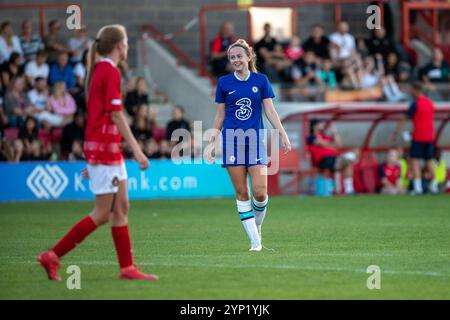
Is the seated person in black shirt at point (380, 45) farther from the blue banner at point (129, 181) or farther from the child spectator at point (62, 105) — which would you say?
the child spectator at point (62, 105)

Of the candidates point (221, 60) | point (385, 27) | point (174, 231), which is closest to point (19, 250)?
point (174, 231)

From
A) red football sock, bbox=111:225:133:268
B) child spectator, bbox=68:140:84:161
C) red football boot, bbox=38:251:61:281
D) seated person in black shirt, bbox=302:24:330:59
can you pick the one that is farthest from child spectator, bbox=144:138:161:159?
red football sock, bbox=111:225:133:268

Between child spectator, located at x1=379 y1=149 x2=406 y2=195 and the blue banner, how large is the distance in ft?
11.7

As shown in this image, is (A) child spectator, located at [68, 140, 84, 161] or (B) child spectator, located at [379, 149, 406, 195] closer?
(A) child spectator, located at [68, 140, 84, 161]

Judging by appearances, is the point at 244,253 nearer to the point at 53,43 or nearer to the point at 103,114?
the point at 103,114

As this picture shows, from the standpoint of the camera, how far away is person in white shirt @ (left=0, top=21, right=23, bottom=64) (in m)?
24.7

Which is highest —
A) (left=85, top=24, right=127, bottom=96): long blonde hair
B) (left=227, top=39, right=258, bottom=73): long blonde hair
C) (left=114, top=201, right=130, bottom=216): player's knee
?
(left=85, top=24, right=127, bottom=96): long blonde hair

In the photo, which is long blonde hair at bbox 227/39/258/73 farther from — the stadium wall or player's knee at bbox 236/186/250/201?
the stadium wall

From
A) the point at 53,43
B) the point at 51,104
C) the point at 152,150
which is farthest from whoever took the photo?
the point at 53,43

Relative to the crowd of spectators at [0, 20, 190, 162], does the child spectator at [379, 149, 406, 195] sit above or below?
below

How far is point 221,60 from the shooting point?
2603cm

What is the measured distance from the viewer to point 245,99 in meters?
12.4

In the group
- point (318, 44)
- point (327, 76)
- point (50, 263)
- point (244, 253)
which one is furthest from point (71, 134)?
point (50, 263)

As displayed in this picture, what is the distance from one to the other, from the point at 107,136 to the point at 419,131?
15.7m
